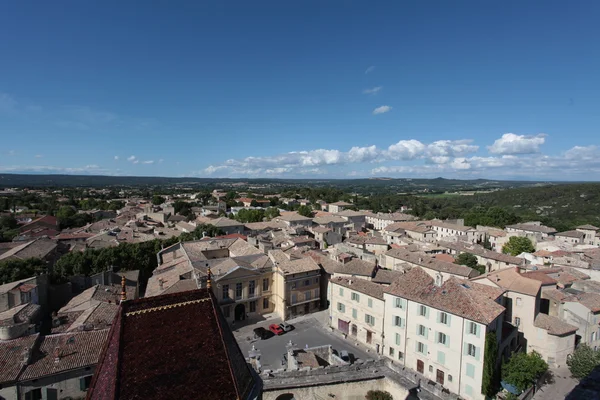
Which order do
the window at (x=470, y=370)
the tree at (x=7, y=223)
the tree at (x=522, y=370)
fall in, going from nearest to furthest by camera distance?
the window at (x=470, y=370) → the tree at (x=522, y=370) → the tree at (x=7, y=223)

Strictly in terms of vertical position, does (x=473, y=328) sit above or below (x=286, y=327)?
above

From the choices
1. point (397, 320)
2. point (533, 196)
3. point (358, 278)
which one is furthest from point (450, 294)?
point (533, 196)

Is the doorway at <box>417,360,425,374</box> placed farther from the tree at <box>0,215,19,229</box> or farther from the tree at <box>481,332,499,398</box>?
the tree at <box>0,215,19,229</box>

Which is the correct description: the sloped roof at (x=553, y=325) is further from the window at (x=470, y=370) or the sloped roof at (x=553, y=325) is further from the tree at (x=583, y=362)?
the window at (x=470, y=370)

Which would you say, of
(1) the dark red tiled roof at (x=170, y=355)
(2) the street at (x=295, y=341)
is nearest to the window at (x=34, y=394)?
(2) the street at (x=295, y=341)

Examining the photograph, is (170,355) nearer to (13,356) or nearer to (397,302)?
(13,356)

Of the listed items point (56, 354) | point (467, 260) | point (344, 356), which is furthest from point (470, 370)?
point (467, 260)

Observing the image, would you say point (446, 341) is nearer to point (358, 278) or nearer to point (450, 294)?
point (450, 294)
